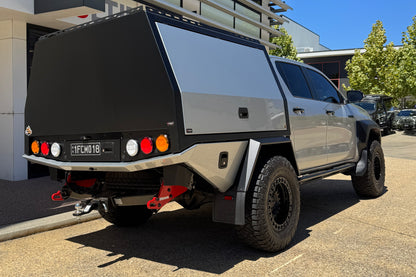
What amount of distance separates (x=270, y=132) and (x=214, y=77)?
98cm

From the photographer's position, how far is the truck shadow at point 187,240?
162 inches

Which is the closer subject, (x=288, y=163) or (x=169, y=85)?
(x=169, y=85)

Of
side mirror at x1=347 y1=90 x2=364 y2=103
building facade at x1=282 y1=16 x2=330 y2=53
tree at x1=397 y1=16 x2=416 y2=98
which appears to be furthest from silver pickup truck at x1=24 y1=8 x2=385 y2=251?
building facade at x1=282 y1=16 x2=330 y2=53

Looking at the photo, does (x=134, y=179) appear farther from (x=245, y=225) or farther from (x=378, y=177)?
(x=378, y=177)

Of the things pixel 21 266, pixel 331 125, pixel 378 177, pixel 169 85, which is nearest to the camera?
pixel 169 85

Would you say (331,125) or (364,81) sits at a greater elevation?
(364,81)

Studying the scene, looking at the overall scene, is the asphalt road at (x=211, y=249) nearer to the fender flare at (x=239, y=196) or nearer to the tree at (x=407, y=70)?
the fender flare at (x=239, y=196)

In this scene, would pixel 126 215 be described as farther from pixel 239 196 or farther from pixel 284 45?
pixel 284 45

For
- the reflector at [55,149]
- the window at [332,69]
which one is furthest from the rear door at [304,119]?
the window at [332,69]

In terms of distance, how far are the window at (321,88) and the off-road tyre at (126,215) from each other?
2778 millimetres

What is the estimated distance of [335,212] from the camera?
6.14 metres

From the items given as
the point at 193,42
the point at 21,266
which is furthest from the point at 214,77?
the point at 21,266

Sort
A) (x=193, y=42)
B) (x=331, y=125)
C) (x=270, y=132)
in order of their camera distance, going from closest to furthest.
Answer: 1. (x=193, y=42)
2. (x=270, y=132)
3. (x=331, y=125)

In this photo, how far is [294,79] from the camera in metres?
5.37
